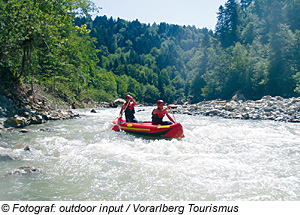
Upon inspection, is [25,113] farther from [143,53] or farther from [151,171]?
[143,53]

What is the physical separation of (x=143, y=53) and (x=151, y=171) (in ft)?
430

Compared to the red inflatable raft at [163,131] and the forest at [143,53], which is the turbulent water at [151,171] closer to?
the red inflatable raft at [163,131]

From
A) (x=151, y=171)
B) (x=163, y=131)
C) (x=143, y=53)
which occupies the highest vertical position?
(x=143, y=53)

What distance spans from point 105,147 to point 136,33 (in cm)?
14714

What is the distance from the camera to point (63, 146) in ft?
21.5

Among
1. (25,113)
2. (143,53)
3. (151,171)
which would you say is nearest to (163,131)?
(151,171)

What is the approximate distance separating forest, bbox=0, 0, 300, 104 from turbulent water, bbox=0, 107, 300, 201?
4.84 m

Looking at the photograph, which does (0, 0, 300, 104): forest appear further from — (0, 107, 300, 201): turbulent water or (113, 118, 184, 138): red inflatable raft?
(113, 118, 184, 138): red inflatable raft

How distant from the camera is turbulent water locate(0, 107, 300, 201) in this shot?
3686 millimetres

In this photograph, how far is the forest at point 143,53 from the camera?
394 inches

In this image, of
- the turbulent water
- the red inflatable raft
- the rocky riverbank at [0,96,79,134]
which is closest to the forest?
the rocky riverbank at [0,96,79,134]

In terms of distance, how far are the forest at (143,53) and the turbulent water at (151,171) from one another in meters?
4.84

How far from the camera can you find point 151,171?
4672 millimetres
